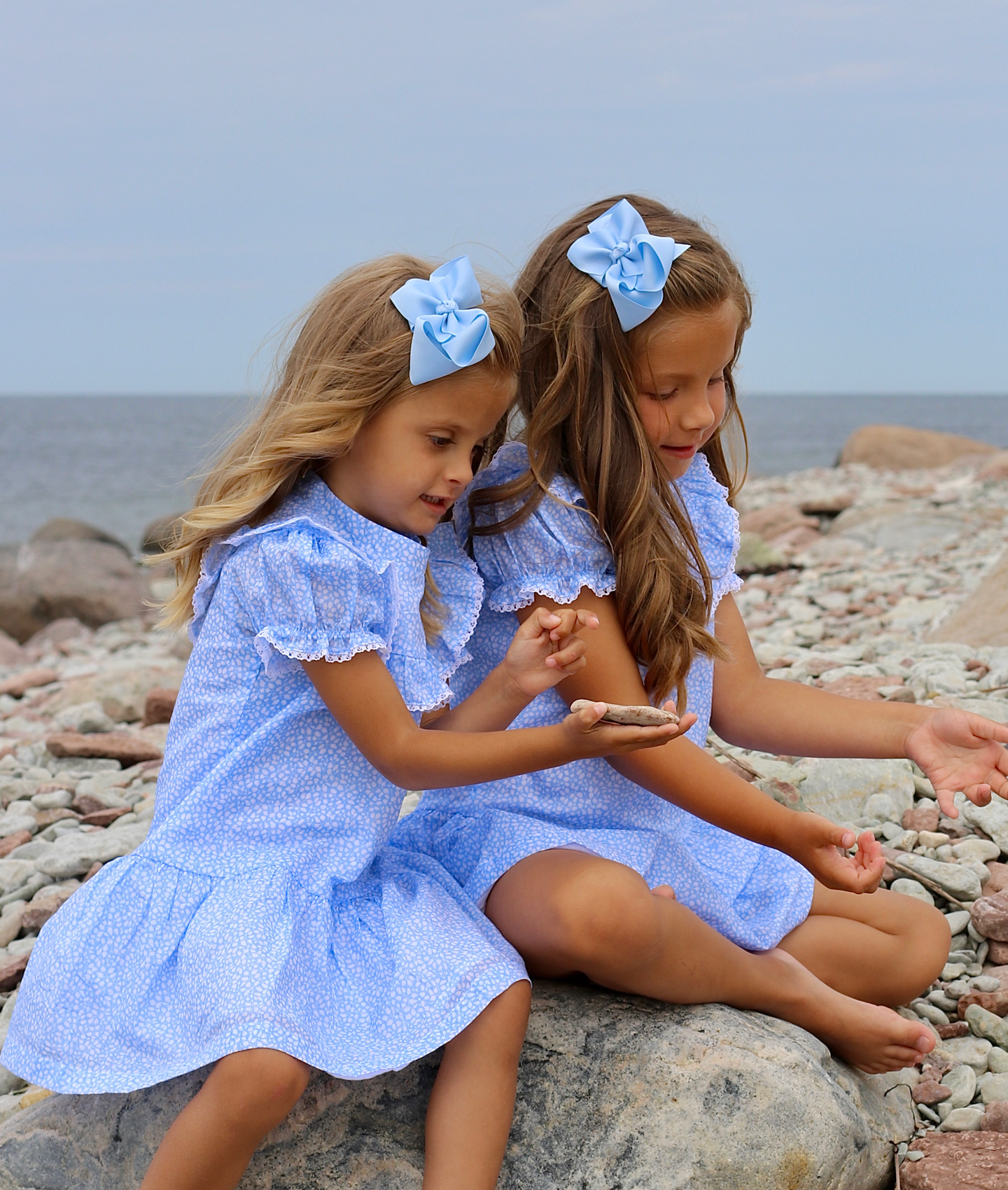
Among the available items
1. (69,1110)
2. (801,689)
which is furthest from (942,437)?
(69,1110)

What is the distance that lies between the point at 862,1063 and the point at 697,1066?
0.43 metres

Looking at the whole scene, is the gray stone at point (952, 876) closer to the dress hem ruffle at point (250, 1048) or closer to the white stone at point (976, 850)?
the white stone at point (976, 850)

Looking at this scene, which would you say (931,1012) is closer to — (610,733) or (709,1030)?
(709,1030)

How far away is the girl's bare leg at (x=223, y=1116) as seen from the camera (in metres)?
1.87

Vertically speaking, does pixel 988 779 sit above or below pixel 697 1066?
above

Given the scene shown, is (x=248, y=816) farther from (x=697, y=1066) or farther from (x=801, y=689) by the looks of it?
(x=801, y=689)

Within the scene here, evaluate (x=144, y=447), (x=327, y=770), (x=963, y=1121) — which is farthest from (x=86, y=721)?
(x=144, y=447)

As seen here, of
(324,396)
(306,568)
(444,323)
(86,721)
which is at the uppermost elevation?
(444,323)

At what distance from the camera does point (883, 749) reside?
8.58 feet

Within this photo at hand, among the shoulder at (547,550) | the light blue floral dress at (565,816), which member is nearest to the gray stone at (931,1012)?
the light blue floral dress at (565,816)

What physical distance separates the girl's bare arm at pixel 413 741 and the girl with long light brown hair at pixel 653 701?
223 mm

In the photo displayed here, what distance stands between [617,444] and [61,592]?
970cm

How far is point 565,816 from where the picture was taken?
2443mm

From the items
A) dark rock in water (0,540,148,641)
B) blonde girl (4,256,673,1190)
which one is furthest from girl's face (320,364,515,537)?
dark rock in water (0,540,148,641)
